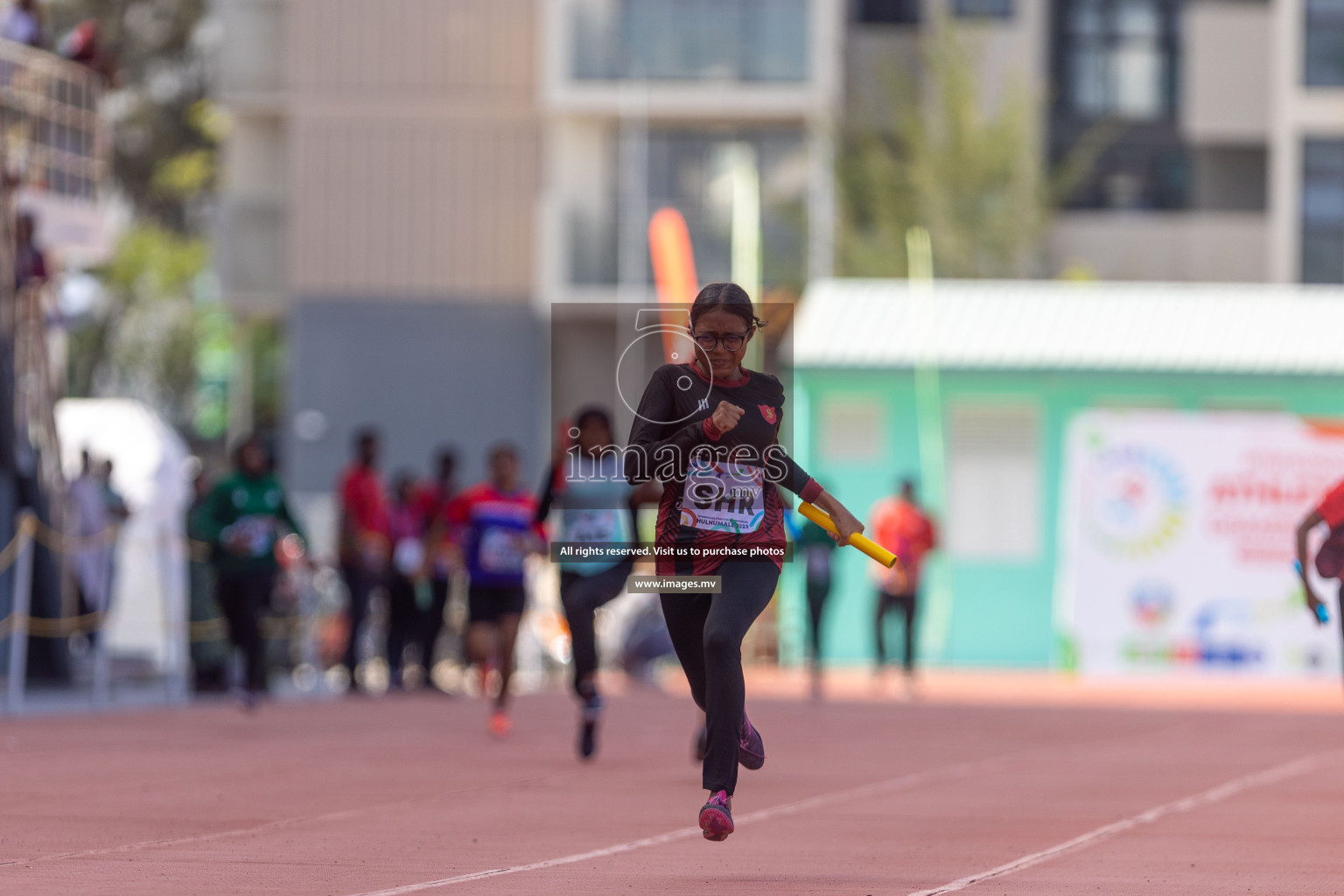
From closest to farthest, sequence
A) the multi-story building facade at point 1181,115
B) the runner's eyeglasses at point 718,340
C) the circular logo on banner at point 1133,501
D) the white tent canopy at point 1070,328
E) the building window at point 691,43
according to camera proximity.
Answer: the runner's eyeglasses at point 718,340 → the circular logo on banner at point 1133,501 → the white tent canopy at point 1070,328 → the building window at point 691,43 → the multi-story building facade at point 1181,115

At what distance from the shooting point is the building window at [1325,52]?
1583 inches

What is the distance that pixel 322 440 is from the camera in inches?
1620

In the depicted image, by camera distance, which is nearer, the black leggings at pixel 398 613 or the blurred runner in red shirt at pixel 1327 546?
the blurred runner in red shirt at pixel 1327 546

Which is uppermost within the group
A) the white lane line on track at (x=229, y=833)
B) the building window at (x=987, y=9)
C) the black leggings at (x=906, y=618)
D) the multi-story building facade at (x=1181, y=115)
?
the building window at (x=987, y=9)

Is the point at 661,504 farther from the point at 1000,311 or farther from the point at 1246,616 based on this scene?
the point at 1000,311

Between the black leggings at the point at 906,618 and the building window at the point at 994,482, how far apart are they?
4.97 metres

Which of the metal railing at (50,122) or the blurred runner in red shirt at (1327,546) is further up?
the metal railing at (50,122)

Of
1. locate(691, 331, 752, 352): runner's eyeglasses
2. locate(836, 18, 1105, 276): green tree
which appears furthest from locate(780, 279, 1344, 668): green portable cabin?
locate(691, 331, 752, 352): runner's eyeglasses

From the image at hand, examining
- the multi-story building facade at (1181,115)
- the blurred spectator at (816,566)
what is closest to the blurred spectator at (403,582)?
the blurred spectator at (816,566)

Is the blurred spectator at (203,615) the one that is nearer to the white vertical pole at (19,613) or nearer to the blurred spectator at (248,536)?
the blurred spectator at (248,536)

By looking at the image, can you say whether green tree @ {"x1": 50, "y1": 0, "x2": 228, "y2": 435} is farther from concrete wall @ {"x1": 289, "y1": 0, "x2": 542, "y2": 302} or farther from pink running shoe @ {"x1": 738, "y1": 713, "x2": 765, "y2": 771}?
pink running shoe @ {"x1": 738, "y1": 713, "x2": 765, "y2": 771}

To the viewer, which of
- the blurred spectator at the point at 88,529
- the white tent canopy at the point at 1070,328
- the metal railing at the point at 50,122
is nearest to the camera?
the blurred spectator at the point at 88,529

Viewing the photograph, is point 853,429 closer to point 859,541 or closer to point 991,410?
point 991,410

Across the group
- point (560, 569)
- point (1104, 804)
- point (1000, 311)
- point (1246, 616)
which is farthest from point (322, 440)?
point (1104, 804)
